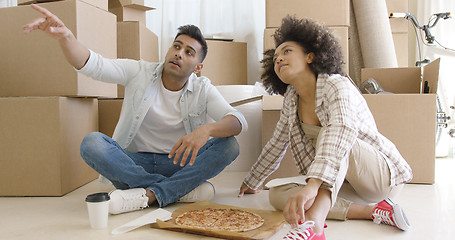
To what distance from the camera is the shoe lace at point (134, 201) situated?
4.48 feet

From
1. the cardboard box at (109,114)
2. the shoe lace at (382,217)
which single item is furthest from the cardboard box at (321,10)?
the shoe lace at (382,217)

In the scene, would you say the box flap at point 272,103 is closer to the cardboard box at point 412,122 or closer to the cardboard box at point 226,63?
the cardboard box at point 412,122

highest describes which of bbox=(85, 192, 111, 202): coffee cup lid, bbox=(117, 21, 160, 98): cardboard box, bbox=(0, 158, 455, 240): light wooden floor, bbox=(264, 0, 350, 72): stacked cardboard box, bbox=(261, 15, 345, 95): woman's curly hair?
bbox=(264, 0, 350, 72): stacked cardboard box

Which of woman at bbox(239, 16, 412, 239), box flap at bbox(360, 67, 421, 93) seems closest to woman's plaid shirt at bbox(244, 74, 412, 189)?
woman at bbox(239, 16, 412, 239)

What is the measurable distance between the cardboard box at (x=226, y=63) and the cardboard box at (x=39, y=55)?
3.45ft

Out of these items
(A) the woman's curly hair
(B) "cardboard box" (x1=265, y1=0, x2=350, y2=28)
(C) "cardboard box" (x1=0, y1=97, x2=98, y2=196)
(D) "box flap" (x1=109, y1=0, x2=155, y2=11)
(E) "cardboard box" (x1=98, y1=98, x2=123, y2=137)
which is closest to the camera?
(A) the woman's curly hair

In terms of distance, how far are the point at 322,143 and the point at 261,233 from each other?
299 millimetres

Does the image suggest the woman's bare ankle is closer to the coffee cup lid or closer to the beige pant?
the coffee cup lid

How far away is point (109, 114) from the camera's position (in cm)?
210

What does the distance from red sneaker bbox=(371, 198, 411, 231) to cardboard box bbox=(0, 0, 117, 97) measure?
49.0 inches

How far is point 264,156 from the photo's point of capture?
1.53 m

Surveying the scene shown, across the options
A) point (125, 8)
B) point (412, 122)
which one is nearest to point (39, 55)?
point (125, 8)

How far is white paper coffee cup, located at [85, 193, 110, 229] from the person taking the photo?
1162mm

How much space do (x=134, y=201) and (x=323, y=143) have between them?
679mm
